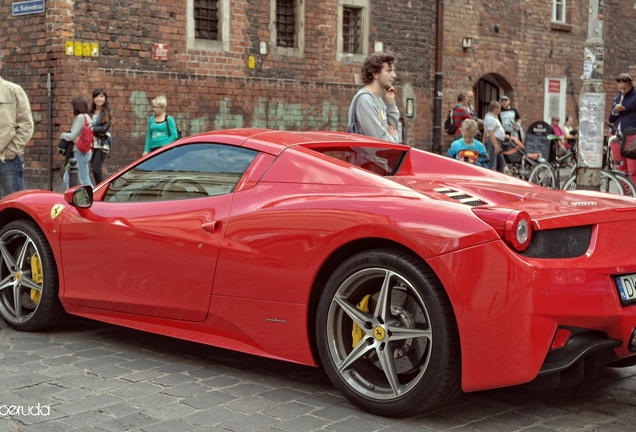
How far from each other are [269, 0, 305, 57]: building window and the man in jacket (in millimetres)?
11264

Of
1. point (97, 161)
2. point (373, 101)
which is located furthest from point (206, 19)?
point (373, 101)

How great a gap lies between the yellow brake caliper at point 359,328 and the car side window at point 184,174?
3.48ft

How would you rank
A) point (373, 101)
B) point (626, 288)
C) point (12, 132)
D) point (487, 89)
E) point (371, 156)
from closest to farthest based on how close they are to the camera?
1. point (626, 288)
2. point (371, 156)
3. point (373, 101)
4. point (12, 132)
5. point (487, 89)

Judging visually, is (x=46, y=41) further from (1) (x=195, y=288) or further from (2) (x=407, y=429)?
(2) (x=407, y=429)

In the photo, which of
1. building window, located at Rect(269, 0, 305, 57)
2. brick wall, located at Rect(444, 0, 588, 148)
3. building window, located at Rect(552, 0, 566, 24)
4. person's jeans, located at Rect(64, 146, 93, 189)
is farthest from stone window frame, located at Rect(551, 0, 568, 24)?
person's jeans, located at Rect(64, 146, 93, 189)

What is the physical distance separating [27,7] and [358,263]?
45.1 ft

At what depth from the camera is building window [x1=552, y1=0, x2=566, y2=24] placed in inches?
1159

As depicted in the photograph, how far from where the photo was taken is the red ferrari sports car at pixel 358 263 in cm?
438

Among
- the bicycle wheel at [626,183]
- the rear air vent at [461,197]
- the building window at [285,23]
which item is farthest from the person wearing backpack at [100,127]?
the rear air vent at [461,197]

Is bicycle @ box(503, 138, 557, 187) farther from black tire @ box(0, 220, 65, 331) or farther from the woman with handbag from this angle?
black tire @ box(0, 220, 65, 331)

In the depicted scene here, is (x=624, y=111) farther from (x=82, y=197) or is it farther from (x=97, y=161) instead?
(x=82, y=197)

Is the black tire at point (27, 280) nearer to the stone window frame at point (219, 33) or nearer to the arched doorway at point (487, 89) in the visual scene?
the stone window frame at point (219, 33)

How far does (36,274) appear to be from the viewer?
6.48 m

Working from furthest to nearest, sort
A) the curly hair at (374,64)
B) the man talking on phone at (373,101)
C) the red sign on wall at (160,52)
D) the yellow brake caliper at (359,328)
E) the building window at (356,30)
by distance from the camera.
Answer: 1. the building window at (356,30)
2. the red sign on wall at (160,52)
3. the curly hair at (374,64)
4. the man talking on phone at (373,101)
5. the yellow brake caliper at (359,328)
